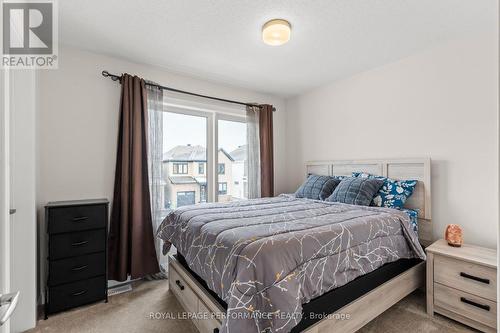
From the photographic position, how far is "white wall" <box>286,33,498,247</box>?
205 cm

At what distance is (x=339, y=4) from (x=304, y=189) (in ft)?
6.52

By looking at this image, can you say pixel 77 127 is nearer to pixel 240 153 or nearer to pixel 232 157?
pixel 232 157

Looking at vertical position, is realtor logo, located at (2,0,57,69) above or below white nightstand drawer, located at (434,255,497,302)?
above

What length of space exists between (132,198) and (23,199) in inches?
34.3

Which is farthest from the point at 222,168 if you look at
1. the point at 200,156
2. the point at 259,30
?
the point at 259,30

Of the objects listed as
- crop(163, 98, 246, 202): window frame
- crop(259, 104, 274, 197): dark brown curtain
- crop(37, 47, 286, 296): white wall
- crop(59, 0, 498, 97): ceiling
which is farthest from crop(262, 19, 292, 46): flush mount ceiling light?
crop(259, 104, 274, 197): dark brown curtain

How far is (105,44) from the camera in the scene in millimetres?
2301

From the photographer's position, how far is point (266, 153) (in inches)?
145

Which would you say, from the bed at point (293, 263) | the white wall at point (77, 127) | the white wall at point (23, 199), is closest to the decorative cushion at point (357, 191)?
the bed at point (293, 263)

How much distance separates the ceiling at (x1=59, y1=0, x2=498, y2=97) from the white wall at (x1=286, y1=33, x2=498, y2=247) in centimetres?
20

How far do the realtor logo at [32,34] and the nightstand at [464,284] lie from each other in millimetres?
3553

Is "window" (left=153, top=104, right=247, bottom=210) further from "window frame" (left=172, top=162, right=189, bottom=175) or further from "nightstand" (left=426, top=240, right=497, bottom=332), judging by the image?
"nightstand" (left=426, top=240, right=497, bottom=332)

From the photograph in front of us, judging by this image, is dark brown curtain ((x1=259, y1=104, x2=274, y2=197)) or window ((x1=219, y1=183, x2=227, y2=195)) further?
dark brown curtain ((x1=259, y1=104, x2=274, y2=197))

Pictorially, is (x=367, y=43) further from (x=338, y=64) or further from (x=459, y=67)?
(x=459, y=67)
